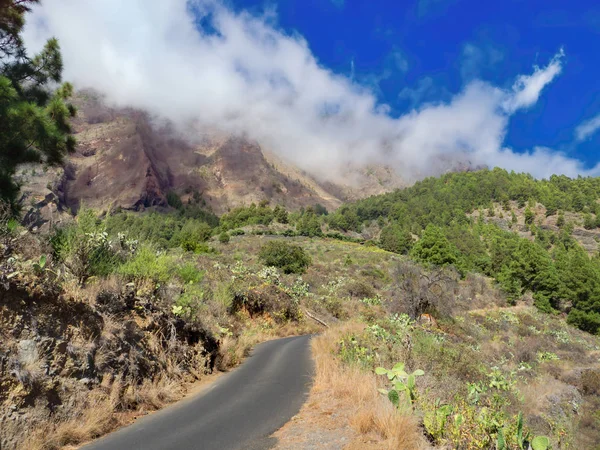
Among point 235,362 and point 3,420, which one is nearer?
point 3,420

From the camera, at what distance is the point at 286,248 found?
41.4 metres

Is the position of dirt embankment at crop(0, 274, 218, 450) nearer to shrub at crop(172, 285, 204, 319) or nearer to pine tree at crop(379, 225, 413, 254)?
shrub at crop(172, 285, 204, 319)

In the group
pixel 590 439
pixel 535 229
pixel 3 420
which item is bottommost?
pixel 590 439

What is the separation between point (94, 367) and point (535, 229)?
446 ft

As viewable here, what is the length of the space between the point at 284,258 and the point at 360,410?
34.2 metres

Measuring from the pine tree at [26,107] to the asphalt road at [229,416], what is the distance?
573 centimetres

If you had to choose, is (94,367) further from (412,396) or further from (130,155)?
(130,155)

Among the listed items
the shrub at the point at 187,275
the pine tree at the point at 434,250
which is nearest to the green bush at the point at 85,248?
the shrub at the point at 187,275

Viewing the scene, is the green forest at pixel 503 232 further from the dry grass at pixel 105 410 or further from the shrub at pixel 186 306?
the dry grass at pixel 105 410

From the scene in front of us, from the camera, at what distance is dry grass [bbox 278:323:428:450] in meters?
4.58

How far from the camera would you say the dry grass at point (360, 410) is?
15.0 ft

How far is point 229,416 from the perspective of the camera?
634 cm

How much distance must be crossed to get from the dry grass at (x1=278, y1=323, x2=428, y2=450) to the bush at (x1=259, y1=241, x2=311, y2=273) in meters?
28.7

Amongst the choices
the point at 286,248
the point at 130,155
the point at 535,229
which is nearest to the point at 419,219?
the point at 535,229
